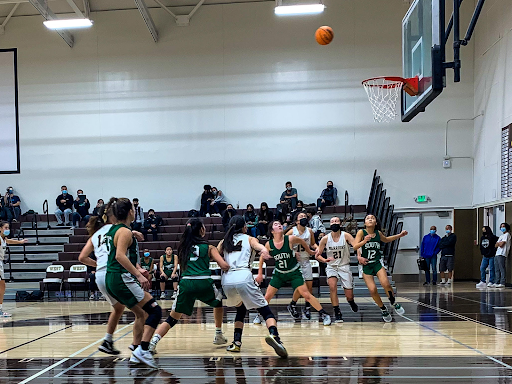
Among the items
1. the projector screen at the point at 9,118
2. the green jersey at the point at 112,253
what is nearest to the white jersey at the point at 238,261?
the green jersey at the point at 112,253

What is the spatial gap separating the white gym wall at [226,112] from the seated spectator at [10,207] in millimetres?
1129

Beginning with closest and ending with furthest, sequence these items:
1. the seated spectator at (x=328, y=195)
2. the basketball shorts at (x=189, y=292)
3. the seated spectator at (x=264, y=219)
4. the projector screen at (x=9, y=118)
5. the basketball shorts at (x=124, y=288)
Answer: the basketball shorts at (x=124, y=288) < the basketball shorts at (x=189, y=292) < the seated spectator at (x=264, y=219) < the seated spectator at (x=328, y=195) < the projector screen at (x=9, y=118)

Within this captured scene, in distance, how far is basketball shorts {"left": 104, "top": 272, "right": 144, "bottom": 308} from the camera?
5.87 m

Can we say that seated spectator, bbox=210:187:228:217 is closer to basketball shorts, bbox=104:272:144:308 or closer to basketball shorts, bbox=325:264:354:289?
basketball shorts, bbox=325:264:354:289

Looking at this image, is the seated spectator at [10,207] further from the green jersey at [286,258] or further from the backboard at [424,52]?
the backboard at [424,52]

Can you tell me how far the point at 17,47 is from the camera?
76.4ft

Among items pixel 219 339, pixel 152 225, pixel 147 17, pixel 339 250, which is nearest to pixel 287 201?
pixel 152 225

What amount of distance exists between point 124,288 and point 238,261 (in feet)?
4.60

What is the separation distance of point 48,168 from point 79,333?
15780 millimetres

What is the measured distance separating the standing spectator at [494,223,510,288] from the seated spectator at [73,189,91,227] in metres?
14.3

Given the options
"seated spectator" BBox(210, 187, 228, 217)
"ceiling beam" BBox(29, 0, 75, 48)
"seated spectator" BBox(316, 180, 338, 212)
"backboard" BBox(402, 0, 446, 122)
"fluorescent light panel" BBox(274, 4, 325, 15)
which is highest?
"ceiling beam" BBox(29, 0, 75, 48)

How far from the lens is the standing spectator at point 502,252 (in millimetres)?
16766

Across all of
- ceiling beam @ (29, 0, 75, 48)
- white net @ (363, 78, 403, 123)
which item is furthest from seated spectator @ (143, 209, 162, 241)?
white net @ (363, 78, 403, 123)

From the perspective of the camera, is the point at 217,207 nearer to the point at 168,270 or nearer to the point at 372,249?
the point at 168,270
